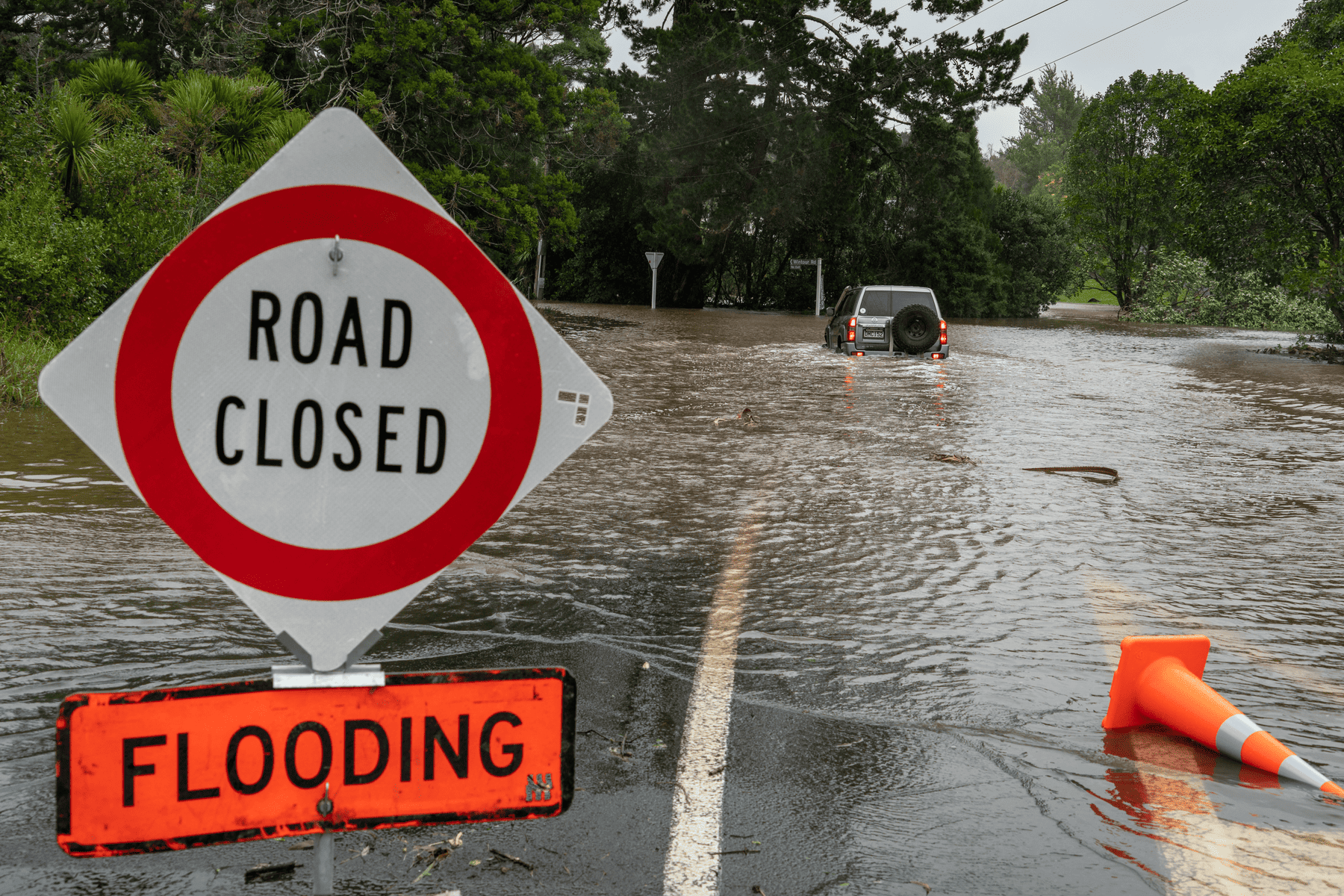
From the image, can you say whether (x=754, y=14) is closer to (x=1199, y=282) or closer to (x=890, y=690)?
(x=1199, y=282)

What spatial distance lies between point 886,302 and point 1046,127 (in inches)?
5608

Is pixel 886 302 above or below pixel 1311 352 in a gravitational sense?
above

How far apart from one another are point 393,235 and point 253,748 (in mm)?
997

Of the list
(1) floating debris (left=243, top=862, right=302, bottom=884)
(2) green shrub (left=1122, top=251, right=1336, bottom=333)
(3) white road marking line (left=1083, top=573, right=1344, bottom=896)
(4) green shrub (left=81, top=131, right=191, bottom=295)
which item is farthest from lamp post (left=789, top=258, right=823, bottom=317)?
(1) floating debris (left=243, top=862, right=302, bottom=884)

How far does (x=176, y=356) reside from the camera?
89.0 inches

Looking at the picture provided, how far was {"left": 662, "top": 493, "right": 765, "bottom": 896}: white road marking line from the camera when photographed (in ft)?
10.8

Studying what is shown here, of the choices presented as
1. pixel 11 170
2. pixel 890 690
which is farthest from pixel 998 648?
pixel 11 170

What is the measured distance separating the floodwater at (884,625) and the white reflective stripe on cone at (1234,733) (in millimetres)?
54

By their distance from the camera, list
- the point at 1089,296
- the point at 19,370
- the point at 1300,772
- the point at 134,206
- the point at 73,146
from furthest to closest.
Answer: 1. the point at 1089,296
2. the point at 73,146
3. the point at 134,206
4. the point at 19,370
5. the point at 1300,772

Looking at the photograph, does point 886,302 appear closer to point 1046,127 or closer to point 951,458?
point 951,458

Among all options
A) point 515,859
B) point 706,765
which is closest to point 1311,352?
point 706,765

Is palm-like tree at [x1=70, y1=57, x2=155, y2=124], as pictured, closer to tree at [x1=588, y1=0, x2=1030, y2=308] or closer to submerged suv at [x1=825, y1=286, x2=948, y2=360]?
submerged suv at [x1=825, y1=286, x2=948, y2=360]

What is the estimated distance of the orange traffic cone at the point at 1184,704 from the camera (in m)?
4.13

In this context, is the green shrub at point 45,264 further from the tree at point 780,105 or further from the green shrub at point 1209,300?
the green shrub at point 1209,300
